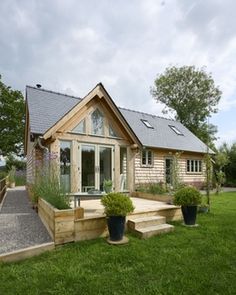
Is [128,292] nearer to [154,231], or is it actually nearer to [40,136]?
[154,231]

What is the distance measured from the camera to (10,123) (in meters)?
29.2

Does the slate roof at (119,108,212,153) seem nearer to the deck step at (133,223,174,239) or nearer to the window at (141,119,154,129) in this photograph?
the window at (141,119,154,129)

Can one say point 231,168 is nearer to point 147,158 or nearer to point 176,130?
point 176,130

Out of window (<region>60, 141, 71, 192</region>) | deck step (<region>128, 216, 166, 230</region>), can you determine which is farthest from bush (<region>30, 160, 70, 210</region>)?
window (<region>60, 141, 71, 192</region>)

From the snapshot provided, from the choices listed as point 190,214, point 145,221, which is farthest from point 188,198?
point 145,221

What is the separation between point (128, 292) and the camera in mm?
3219

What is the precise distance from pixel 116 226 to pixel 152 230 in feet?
3.53

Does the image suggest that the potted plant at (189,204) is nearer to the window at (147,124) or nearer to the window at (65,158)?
the window at (65,158)

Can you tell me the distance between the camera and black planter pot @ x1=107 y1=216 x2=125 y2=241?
514 centimetres

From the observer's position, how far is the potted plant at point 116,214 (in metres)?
5.12

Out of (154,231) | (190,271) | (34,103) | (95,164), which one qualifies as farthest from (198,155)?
(190,271)

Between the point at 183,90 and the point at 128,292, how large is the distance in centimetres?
3565

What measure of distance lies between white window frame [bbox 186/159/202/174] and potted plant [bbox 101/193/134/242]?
1398cm

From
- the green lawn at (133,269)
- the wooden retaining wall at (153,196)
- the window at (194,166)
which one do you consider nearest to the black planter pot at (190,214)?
the green lawn at (133,269)
